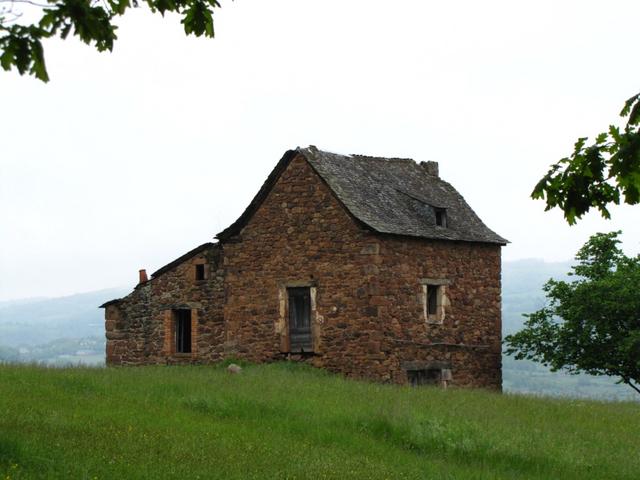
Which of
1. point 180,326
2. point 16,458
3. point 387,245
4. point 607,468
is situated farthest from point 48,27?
point 180,326

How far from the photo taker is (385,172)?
34531 mm

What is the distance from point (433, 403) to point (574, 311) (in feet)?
36.6

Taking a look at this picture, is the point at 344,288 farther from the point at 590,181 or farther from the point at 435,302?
the point at 590,181

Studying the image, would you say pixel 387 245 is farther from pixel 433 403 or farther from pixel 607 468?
pixel 607 468

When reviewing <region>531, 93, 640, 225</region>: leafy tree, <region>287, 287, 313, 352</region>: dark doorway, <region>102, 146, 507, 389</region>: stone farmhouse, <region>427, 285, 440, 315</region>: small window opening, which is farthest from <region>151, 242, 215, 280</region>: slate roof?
<region>531, 93, 640, 225</region>: leafy tree

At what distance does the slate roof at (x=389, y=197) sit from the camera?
3069 centimetres

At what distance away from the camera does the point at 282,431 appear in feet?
60.7

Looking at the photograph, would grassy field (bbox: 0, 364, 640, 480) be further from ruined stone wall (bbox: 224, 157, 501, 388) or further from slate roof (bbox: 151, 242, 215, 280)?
→ slate roof (bbox: 151, 242, 215, 280)

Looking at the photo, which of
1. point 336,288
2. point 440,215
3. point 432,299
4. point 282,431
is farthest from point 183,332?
point 282,431

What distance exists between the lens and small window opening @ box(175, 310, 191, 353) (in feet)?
110

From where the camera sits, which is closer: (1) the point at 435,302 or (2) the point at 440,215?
(1) the point at 435,302

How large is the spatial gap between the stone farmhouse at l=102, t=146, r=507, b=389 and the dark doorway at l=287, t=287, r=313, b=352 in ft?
0.11

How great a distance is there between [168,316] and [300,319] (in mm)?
4722

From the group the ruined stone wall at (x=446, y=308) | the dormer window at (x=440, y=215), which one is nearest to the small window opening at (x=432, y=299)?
the ruined stone wall at (x=446, y=308)
